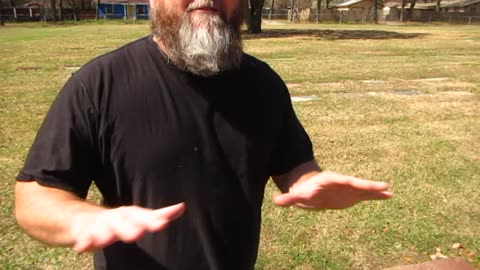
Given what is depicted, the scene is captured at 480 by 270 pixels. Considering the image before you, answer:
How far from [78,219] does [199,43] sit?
2.70 ft

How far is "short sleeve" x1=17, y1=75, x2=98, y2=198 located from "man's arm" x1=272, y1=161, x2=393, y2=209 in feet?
2.32

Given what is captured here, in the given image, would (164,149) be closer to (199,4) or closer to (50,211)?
(50,211)

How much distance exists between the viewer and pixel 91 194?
5.09 m

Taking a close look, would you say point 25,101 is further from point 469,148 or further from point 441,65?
point 441,65

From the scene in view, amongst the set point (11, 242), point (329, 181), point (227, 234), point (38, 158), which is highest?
point (38, 158)

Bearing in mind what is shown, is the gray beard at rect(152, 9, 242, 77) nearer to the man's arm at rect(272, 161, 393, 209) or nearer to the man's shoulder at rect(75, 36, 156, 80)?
the man's shoulder at rect(75, 36, 156, 80)

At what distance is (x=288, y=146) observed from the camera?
2092 mm

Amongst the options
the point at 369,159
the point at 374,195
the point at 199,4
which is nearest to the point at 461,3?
the point at 369,159

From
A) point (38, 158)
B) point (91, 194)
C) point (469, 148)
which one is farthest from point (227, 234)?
point (469, 148)

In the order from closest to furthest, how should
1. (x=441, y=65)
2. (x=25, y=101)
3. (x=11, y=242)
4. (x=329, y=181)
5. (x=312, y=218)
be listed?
(x=329, y=181)
(x=11, y=242)
(x=312, y=218)
(x=25, y=101)
(x=441, y=65)

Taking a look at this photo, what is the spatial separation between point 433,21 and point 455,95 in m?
54.4

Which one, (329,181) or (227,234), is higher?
(329,181)

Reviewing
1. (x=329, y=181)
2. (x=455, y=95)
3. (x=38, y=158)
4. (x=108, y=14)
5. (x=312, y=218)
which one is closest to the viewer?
(x=38, y=158)

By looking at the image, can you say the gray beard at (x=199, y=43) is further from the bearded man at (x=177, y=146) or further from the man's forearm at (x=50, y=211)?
the man's forearm at (x=50, y=211)
